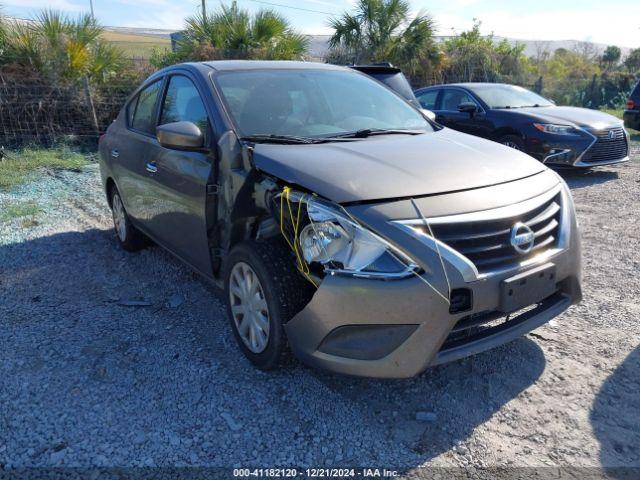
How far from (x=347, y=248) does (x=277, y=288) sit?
1.55ft

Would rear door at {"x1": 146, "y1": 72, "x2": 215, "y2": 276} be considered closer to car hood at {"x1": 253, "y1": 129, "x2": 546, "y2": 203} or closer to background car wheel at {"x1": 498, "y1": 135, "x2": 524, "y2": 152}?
car hood at {"x1": 253, "y1": 129, "x2": 546, "y2": 203}

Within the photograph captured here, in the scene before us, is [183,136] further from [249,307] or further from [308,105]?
[249,307]

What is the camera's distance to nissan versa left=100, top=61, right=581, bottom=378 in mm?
2359

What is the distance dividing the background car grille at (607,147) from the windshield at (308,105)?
4815mm

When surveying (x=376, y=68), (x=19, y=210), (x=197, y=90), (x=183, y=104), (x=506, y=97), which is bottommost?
(x=19, y=210)

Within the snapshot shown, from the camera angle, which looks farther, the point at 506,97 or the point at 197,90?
the point at 506,97

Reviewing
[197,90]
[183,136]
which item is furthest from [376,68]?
[183,136]

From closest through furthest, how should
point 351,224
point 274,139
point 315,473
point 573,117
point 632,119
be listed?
1. point 315,473
2. point 351,224
3. point 274,139
4. point 573,117
5. point 632,119

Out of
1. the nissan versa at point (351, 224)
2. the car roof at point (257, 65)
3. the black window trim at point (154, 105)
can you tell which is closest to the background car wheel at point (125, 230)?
the black window trim at point (154, 105)

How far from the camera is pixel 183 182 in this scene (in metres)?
3.53

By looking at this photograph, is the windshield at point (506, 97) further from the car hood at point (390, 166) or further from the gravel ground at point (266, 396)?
the car hood at point (390, 166)

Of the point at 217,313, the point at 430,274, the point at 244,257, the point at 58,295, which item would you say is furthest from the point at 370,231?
the point at 58,295

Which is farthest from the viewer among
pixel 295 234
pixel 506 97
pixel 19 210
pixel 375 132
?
pixel 506 97

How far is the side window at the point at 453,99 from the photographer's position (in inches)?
355
